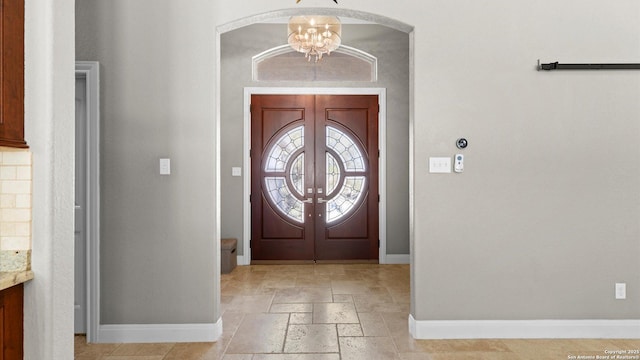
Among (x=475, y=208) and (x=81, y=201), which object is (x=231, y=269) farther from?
(x=475, y=208)

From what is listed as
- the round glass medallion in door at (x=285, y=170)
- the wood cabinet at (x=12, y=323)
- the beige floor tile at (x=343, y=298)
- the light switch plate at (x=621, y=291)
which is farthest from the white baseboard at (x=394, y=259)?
the wood cabinet at (x=12, y=323)

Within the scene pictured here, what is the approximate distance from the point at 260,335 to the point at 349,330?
0.70 m

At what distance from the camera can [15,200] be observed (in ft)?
5.16

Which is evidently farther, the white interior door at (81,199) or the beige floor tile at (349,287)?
the beige floor tile at (349,287)

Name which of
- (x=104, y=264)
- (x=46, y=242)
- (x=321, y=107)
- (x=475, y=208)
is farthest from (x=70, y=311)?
(x=321, y=107)

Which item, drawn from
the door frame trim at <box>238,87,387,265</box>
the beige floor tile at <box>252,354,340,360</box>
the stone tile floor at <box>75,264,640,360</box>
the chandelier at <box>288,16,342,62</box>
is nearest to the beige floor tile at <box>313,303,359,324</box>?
the stone tile floor at <box>75,264,640,360</box>

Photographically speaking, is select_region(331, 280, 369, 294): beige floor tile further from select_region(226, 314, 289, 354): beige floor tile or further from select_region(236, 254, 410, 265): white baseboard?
select_region(236, 254, 410, 265): white baseboard

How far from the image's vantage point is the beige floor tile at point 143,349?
2713 millimetres

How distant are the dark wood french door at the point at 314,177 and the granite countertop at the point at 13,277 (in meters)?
3.98

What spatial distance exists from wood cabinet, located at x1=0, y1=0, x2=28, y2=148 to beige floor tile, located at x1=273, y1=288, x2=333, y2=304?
2.79m

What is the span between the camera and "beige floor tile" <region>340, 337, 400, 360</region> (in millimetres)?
2641

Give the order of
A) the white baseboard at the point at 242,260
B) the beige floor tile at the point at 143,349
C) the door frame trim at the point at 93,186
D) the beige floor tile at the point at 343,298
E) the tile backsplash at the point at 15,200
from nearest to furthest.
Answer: the tile backsplash at the point at 15,200
the beige floor tile at the point at 143,349
the door frame trim at the point at 93,186
the beige floor tile at the point at 343,298
the white baseboard at the point at 242,260

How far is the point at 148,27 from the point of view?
9.54 feet

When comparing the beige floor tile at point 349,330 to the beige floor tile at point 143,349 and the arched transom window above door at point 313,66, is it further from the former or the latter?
the arched transom window above door at point 313,66
